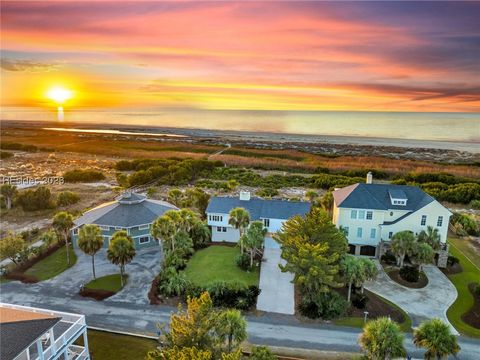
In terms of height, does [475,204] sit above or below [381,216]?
below

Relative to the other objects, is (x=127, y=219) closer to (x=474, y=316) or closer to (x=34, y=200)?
(x=34, y=200)

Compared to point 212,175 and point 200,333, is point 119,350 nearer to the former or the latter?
point 200,333

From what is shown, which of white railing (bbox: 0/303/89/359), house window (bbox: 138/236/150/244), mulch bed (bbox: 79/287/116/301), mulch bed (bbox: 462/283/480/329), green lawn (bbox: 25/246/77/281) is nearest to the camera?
white railing (bbox: 0/303/89/359)

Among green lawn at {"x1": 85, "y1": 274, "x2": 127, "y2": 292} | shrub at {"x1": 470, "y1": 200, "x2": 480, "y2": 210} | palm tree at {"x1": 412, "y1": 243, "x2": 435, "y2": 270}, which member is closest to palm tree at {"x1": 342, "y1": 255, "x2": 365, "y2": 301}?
palm tree at {"x1": 412, "y1": 243, "x2": 435, "y2": 270}

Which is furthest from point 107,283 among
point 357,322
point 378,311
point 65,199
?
point 65,199

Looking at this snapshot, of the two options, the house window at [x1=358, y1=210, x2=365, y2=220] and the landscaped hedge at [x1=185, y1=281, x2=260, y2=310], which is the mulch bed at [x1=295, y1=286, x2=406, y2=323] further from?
the house window at [x1=358, y1=210, x2=365, y2=220]

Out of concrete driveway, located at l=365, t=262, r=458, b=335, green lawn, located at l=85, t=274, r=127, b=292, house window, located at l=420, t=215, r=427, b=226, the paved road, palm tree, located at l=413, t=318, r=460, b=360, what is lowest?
the paved road

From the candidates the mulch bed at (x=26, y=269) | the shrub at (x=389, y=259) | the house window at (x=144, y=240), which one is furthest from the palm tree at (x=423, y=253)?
the mulch bed at (x=26, y=269)

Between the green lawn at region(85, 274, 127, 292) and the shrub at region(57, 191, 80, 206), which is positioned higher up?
the shrub at region(57, 191, 80, 206)
